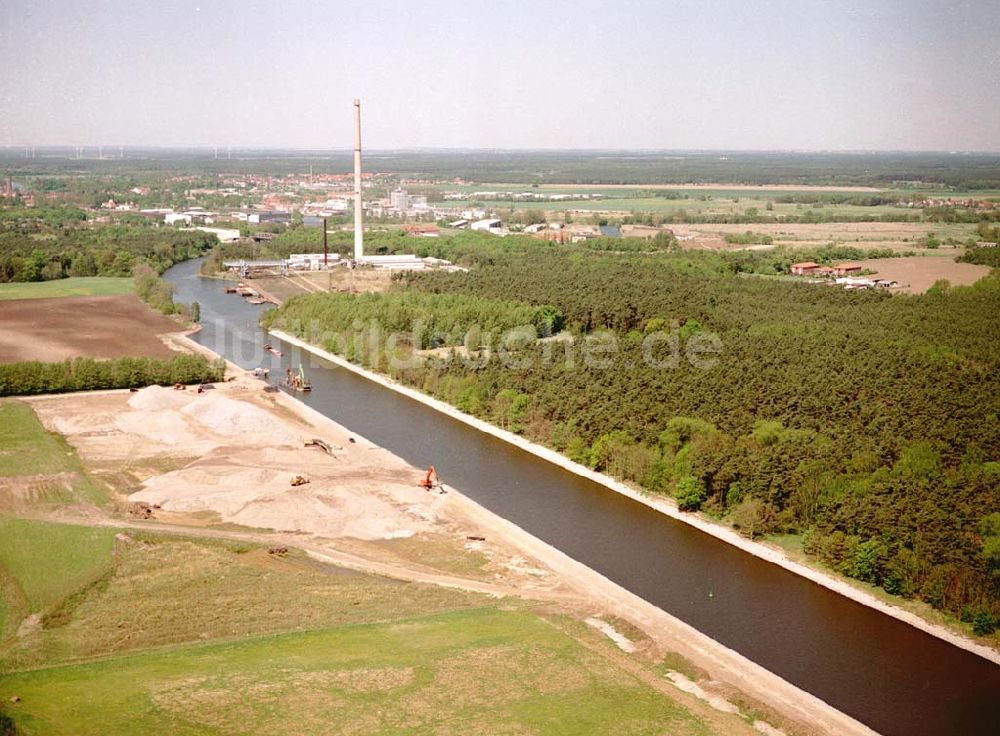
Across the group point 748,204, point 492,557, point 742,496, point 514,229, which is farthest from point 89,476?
point 748,204

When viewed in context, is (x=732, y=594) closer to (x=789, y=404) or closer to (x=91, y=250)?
(x=789, y=404)

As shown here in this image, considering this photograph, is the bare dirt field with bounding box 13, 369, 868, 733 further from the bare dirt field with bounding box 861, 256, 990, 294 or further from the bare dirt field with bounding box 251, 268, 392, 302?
the bare dirt field with bounding box 861, 256, 990, 294

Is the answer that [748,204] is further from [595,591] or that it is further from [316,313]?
[595,591]

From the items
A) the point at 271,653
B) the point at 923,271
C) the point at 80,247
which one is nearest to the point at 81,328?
the point at 80,247

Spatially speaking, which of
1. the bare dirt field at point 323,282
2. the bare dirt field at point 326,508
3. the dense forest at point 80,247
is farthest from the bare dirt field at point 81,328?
the dense forest at point 80,247

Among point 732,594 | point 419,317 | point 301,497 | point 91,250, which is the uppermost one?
point 91,250

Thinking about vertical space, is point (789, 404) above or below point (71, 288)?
above
